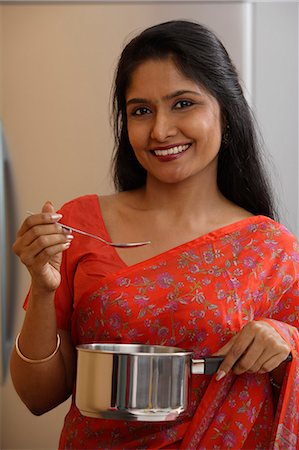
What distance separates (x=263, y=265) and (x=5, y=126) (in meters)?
0.83

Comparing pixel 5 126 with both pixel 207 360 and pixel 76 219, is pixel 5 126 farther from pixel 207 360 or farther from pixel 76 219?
pixel 207 360

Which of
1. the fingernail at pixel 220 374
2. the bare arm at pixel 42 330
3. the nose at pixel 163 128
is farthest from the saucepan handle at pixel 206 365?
the nose at pixel 163 128

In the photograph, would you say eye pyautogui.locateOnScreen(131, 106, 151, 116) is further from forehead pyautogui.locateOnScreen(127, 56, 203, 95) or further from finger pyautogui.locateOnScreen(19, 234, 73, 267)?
finger pyautogui.locateOnScreen(19, 234, 73, 267)

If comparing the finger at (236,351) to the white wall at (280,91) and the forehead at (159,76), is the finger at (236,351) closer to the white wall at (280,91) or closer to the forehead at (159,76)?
the forehead at (159,76)

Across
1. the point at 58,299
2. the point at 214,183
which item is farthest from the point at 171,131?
the point at 58,299

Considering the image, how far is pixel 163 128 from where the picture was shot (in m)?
1.31

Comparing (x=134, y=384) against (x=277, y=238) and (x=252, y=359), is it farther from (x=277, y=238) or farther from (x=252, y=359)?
(x=277, y=238)

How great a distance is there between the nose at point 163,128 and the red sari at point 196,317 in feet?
0.65

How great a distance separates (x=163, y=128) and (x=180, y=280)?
0.25 metres

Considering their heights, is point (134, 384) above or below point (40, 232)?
below

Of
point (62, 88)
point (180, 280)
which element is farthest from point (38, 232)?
point (62, 88)

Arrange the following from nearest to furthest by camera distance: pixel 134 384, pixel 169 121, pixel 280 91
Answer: pixel 134 384 < pixel 169 121 < pixel 280 91

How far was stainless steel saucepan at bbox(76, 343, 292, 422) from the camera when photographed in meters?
1.10

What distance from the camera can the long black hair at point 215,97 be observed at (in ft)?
4.52
